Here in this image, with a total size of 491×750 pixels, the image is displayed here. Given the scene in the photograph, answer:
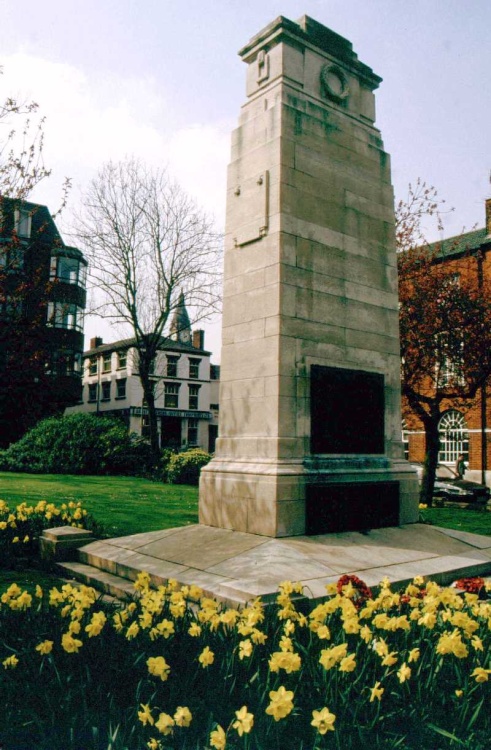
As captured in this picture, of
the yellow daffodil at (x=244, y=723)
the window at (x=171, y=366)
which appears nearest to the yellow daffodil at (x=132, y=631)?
the yellow daffodil at (x=244, y=723)

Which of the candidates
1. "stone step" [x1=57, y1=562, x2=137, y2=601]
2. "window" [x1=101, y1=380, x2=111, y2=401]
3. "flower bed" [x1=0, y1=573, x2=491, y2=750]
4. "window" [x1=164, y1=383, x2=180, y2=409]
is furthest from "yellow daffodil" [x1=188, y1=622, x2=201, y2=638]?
"window" [x1=101, y1=380, x2=111, y2=401]

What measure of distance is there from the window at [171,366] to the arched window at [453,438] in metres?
36.2

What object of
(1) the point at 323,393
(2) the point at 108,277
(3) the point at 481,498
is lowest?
(3) the point at 481,498

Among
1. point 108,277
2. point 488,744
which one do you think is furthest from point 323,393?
point 108,277

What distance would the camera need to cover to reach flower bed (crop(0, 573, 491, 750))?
334 cm

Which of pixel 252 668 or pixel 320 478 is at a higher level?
pixel 320 478

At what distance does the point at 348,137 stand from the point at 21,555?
888cm

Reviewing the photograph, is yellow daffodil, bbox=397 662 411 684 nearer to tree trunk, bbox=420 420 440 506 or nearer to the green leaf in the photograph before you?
the green leaf

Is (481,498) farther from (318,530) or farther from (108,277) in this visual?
(318,530)

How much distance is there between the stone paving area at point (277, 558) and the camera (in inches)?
282

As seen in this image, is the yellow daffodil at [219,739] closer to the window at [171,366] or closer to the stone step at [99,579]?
the stone step at [99,579]

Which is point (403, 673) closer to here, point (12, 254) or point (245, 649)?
point (245, 649)

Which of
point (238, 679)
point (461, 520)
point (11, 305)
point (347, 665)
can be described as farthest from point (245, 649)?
point (461, 520)

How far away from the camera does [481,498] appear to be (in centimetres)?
2969
